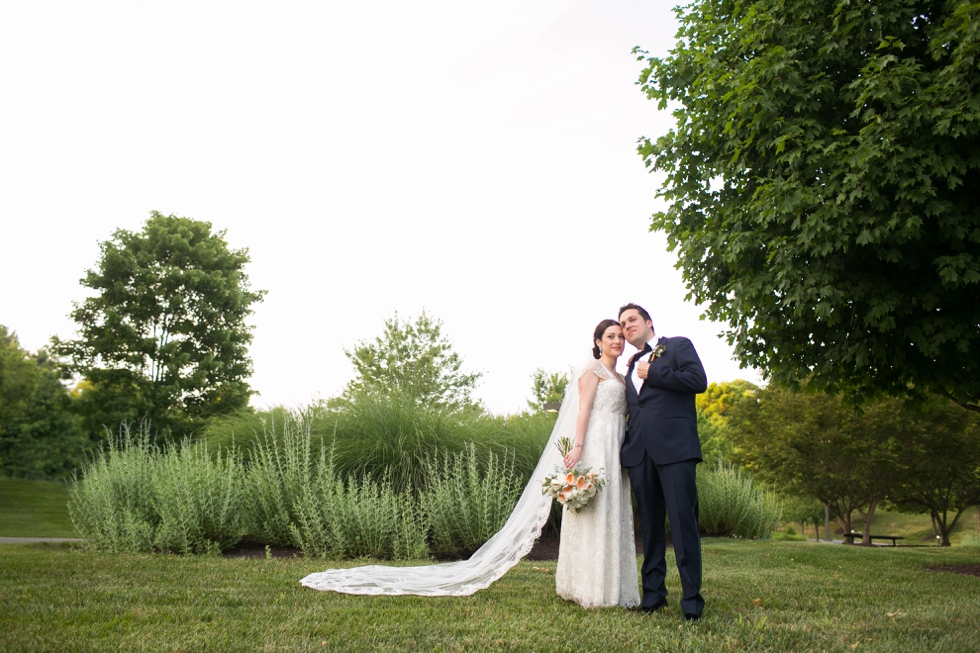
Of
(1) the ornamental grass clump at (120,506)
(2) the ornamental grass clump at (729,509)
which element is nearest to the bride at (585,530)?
(1) the ornamental grass clump at (120,506)

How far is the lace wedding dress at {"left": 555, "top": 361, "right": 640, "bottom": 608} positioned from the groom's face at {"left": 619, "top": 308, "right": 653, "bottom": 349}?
0.34m

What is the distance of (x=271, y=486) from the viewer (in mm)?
9438

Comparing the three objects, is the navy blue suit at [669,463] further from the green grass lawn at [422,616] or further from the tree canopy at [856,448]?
the tree canopy at [856,448]

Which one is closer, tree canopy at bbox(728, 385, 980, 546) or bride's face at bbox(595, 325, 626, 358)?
bride's face at bbox(595, 325, 626, 358)

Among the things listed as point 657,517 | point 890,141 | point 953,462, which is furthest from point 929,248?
point 953,462

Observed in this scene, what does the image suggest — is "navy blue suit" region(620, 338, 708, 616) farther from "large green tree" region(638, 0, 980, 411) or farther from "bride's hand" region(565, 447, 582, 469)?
"large green tree" region(638, 0, 980, 411)

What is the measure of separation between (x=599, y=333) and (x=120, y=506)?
7717 millimetres

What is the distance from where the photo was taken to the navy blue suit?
4.69m

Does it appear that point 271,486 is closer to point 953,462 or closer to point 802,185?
point 802,185

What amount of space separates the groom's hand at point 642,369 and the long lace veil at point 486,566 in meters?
0.57

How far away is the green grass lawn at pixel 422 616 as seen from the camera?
152 inches

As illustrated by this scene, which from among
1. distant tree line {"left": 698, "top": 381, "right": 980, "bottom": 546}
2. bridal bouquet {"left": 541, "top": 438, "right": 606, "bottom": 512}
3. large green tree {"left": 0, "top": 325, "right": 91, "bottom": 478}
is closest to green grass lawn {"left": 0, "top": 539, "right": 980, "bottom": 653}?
bridal bouquet {"left": 541, "top": 438, "right": 606, "bottom": 512}

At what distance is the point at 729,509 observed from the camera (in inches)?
559

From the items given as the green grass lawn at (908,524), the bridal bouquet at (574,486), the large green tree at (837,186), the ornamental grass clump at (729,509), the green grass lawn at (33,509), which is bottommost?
the green grass lawn at (908,524)
